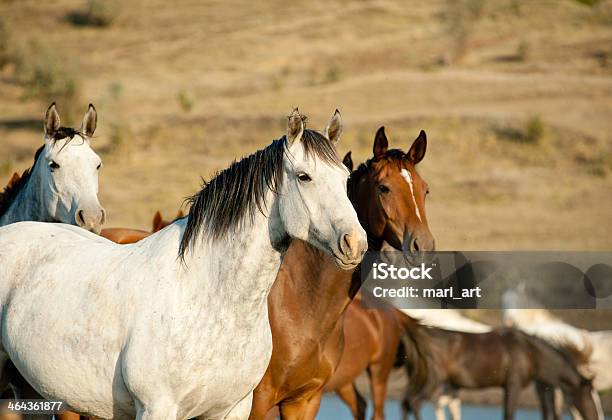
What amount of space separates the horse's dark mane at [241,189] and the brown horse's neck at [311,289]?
1.25m

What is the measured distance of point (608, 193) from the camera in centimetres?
2206

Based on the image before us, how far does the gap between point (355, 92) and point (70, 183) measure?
2482 cm

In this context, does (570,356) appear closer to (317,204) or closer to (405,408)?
(405,408)

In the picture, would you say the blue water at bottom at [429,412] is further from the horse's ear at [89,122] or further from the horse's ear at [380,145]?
the horse's ear at [89,122]

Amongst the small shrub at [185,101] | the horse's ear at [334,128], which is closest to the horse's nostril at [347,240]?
the horse's ear at [334,128]

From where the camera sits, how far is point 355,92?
29953mm

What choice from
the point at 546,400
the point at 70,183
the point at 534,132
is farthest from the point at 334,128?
the point at 534,132

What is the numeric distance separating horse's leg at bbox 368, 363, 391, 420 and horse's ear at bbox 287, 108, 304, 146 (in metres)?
4.77

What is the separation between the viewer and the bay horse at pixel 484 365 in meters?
8.26

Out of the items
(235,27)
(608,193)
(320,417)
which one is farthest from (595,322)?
(235,27)

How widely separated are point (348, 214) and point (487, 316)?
29.9ft

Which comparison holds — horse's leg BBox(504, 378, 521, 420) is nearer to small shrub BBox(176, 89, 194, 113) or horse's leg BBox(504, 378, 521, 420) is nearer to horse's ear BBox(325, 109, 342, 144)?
horse's ear BBox(325, 109, 342, 144)

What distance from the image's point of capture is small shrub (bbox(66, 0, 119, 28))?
137ft

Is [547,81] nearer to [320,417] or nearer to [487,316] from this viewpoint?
[487,316]
